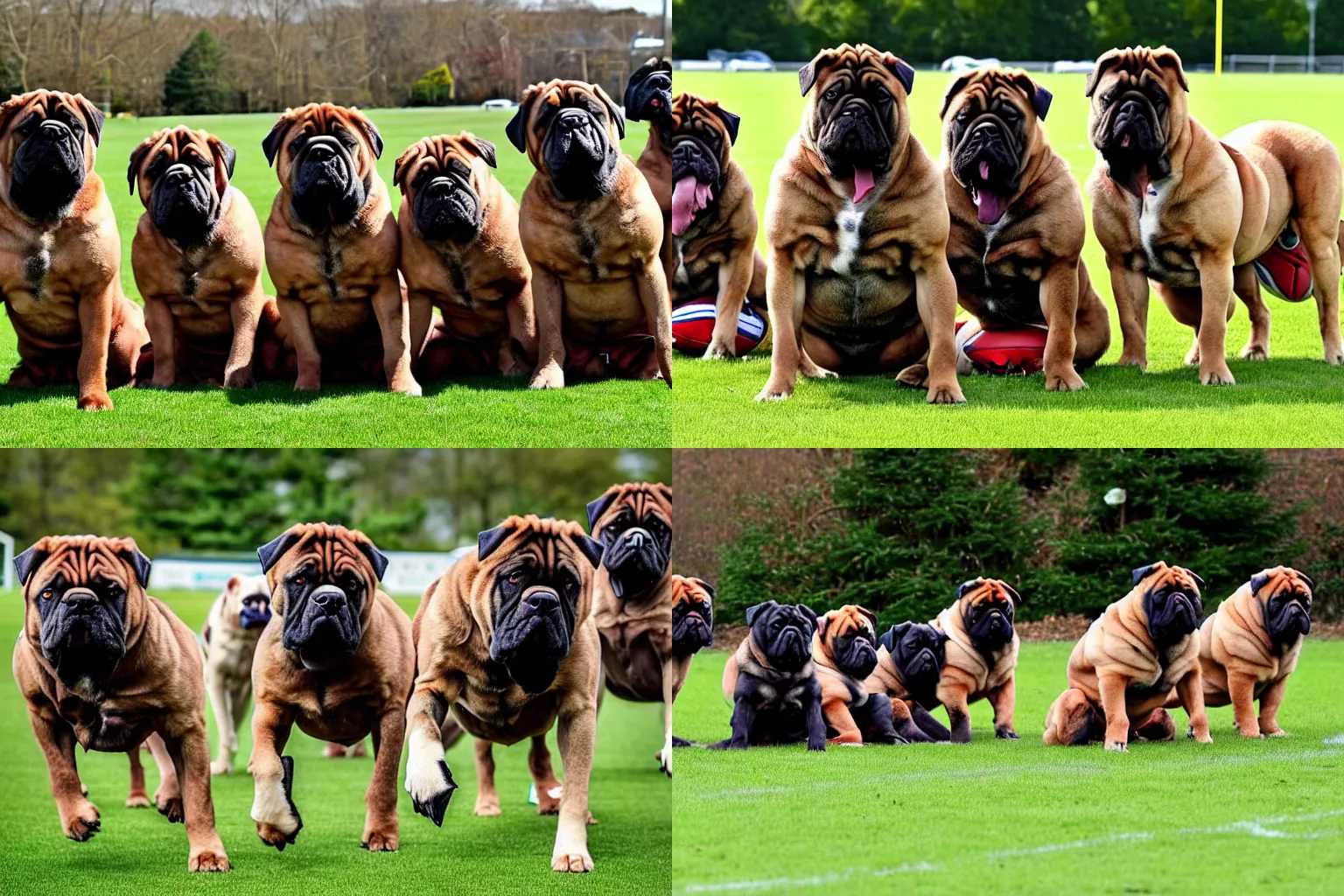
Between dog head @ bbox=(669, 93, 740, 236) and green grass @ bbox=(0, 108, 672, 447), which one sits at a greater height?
dog head @ bbox=(669, 93, 740, 236)

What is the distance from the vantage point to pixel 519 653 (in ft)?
18.9

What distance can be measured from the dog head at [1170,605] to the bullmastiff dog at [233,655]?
453 centimetres

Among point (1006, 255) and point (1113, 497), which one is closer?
point (1006, 255)

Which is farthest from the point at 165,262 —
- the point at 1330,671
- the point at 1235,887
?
the point at 1330,671

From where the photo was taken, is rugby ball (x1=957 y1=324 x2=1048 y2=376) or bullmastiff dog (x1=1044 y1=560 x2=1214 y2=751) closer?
bullmastiff dog (x1=1044 y1=560 x2=1214 y2=751)

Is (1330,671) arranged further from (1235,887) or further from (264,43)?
(264,43)

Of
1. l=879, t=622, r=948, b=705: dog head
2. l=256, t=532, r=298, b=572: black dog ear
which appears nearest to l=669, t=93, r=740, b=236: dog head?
l=879, t=622, r=948, b=705: dog head

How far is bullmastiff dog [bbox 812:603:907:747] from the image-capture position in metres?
8.35

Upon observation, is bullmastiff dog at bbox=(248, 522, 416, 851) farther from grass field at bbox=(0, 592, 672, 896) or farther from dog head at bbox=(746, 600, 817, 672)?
dog head at bbox=(746, 600, 817, 672)

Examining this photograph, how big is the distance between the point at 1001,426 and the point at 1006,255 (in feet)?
4.37

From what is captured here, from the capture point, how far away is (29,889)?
574 cm

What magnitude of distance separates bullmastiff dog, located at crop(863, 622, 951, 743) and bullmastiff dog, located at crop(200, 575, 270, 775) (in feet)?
10.9

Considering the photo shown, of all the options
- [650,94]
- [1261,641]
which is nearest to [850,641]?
[1261,641]

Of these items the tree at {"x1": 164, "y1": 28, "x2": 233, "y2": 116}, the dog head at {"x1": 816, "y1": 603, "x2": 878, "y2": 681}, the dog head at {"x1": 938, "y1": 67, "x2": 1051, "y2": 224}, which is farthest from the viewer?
the tree at {"x1": 164, "y1": 28, "x2": 233, "y2": 116}
